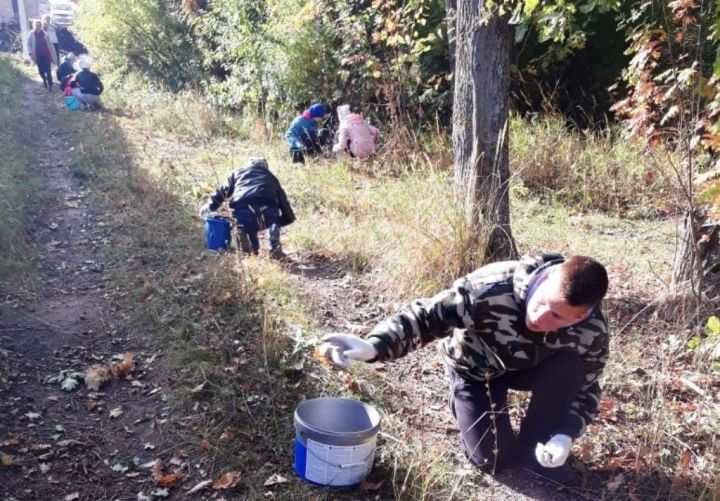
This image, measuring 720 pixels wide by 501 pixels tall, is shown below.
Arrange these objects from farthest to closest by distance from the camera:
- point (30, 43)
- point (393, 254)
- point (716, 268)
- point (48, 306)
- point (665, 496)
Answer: point (30, 43) < point (393, 254) < point (48, 306) < point (716, 268) < point (665, 496)

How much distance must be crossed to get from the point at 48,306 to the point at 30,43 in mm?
12160

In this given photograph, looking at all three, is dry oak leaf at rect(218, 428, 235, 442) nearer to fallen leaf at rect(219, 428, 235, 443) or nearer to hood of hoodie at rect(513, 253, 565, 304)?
fallen leaf at rect(219, 428, 235, 443)

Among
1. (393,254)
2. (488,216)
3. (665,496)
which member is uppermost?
(488,216)

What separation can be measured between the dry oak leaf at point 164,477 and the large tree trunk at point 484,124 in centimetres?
259

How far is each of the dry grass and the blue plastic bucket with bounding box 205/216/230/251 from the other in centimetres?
16

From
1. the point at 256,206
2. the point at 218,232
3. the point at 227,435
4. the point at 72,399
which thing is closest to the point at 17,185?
the point at 218,232

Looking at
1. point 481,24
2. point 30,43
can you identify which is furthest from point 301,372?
point 30,43

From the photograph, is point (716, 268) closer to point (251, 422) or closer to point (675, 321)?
point (675, 321)

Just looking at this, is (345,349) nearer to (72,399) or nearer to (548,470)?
(548,470)

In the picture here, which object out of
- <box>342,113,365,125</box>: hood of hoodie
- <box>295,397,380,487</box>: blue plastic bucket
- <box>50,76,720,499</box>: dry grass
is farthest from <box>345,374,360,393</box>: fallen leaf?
<box>342,113,365,125</box>: hood of hoodie

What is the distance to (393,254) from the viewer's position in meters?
4.93

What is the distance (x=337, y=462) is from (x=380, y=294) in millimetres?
2184

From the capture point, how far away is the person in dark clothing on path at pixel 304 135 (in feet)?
28.1

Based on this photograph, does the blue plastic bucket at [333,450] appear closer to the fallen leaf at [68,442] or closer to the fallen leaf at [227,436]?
the fallen leaf at [227,436]
